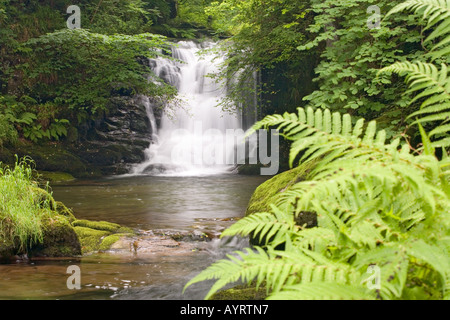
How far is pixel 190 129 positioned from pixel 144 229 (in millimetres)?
10741

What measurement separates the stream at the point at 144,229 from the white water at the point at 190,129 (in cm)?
172

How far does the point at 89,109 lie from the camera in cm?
1661

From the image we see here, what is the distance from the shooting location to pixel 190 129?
17.4 metres

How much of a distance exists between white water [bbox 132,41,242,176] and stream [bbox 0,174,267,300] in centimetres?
172

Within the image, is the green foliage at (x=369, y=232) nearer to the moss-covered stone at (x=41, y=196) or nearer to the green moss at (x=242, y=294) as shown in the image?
the green moss at (x=242, y=294)

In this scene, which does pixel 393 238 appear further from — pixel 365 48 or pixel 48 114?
pixel 48 114

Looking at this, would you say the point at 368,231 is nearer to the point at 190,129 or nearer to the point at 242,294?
the point at 242,294

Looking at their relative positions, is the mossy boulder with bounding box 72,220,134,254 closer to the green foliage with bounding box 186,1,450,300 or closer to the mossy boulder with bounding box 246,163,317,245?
the mossy boulder with bounding box 246,163,317,245

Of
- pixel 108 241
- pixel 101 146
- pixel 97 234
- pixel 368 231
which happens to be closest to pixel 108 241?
pixel 108 241

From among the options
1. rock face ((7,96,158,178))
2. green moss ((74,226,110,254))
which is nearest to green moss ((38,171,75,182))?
rock face ((7,96,158,178))

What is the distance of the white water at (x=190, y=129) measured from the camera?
15.7 metres

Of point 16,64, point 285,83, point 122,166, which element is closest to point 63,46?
point 16,64

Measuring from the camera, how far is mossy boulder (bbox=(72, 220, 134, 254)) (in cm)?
565

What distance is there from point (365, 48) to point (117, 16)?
12601 millimetres
